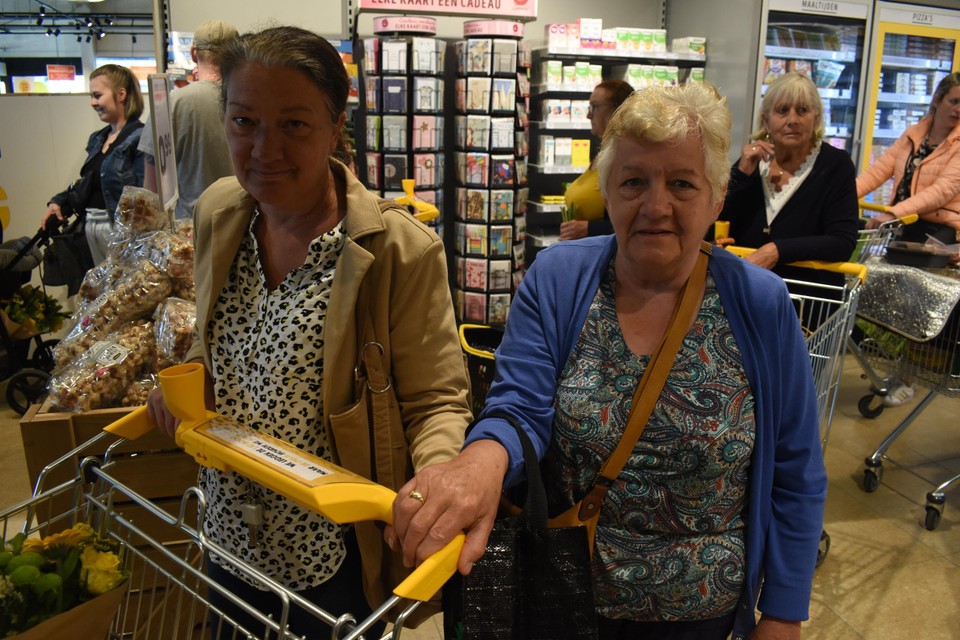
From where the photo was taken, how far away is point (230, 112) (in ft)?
4.44

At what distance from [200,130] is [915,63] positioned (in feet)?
21.0

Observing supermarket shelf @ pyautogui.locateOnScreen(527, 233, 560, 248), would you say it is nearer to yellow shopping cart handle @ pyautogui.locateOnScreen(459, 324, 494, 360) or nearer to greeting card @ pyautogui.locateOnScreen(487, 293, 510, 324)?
greeting card @ pyautogui.locateOnScreen(487, 293, 510, 324)

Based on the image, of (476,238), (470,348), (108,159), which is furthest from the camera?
(476,238)

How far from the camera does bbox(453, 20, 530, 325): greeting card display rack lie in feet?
18.0

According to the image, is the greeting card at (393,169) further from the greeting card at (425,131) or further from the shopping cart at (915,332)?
the shopping cart at (915,332)

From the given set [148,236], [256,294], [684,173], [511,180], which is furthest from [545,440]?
[511,180]

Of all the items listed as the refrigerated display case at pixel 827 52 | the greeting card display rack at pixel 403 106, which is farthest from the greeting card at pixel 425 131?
the refrigerated display case at pixel 827 52

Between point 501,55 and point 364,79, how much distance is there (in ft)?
3.37

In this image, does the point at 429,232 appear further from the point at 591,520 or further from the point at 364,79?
the point at 364,79

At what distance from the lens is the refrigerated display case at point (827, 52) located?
572cm

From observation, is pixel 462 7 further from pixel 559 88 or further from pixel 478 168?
pixel 478 168

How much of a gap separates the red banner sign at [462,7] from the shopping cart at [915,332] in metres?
3.24

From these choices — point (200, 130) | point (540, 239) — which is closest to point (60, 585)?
point (200, 130)

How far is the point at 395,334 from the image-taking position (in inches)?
55.0
